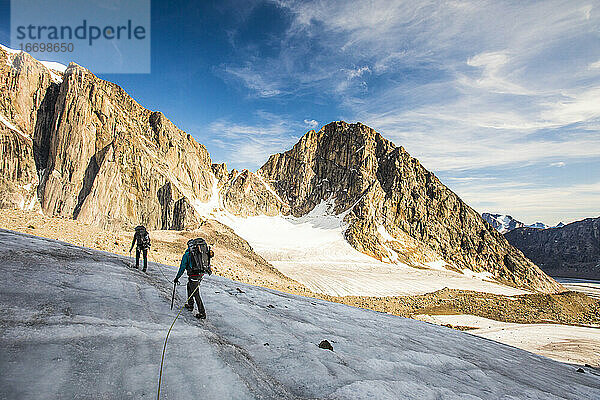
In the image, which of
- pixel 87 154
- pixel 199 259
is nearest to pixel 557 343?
pixel 199 259

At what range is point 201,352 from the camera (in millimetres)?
4590

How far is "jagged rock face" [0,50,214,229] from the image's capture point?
2473 inches

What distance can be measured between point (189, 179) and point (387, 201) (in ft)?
235

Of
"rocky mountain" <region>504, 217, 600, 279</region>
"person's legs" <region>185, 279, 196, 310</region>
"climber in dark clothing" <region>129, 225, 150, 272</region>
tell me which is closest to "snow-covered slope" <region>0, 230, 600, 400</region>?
"person's legs" <region>185, 279, 196, 310</region>

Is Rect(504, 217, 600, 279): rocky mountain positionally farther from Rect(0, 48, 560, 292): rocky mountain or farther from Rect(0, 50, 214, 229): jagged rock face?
Rect(0, 50, 214, 229): jagged rock face

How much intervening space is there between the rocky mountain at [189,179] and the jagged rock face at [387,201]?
454 millimetres

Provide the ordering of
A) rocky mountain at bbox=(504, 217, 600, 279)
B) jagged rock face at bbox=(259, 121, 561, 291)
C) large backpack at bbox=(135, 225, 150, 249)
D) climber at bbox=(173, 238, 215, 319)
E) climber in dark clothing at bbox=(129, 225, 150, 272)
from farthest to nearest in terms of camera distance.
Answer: rocky mountain at bbox=(504, 217, 600, 279), jagged rock face at bbox=(259, 121, 561, 291), large backpack at bbox=(135, 225, 150, 249), climber in dark clothing at bbox=(129, 225, 150, 272), climber at bbox=(173, 238, 215, 319)

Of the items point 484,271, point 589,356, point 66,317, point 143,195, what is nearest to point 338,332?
point 66,317

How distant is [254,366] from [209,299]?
423cm

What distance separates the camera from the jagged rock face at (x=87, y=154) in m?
62.8

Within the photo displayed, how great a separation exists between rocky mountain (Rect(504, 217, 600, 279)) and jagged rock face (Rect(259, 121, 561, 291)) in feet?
291

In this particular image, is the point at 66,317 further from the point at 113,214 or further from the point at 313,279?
the point at 113,214

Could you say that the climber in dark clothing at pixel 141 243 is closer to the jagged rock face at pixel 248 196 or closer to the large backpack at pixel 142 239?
the large backpack at pixel 142 239

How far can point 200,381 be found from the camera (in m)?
3.86
